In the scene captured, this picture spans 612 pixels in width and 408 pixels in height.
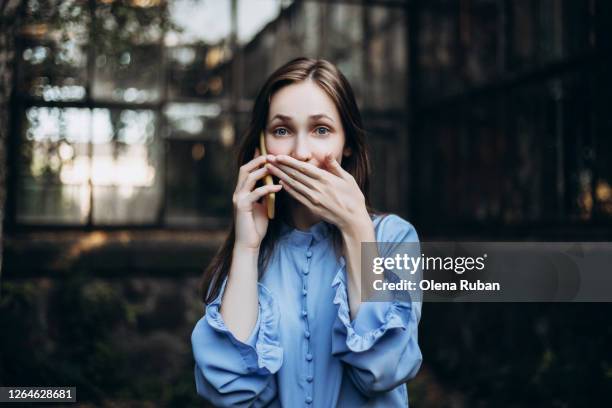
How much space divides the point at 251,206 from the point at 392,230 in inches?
14.5

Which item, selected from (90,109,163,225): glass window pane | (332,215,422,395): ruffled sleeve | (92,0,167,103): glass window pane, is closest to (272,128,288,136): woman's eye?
(332,215,422,395): ruffled sleeve

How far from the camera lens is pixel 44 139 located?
5652 mm

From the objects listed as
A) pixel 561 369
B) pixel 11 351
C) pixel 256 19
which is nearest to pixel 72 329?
pixel 11 351

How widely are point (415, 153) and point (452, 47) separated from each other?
45.5 inches

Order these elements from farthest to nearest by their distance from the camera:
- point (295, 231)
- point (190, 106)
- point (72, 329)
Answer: point (190, 106) < point (72, 329) < point (295, 231)

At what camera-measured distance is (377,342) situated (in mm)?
1368

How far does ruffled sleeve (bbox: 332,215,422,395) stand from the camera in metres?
1.35

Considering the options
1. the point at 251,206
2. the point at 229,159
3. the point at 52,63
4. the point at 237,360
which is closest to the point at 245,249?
the point at 251,206

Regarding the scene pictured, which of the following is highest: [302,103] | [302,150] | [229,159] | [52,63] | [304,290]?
[52,63]

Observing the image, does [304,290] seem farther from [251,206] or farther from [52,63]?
[52,63]

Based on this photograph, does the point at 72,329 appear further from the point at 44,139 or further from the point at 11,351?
the point at 44,139

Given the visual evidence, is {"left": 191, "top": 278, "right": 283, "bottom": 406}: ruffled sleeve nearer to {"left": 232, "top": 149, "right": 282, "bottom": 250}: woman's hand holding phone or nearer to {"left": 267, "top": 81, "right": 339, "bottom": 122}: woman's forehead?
{"left": 232, "top": 149, "right": 282, "bottom": 250}: woman's hand holding phone

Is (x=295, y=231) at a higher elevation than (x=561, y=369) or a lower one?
higher

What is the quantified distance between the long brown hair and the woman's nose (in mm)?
143
